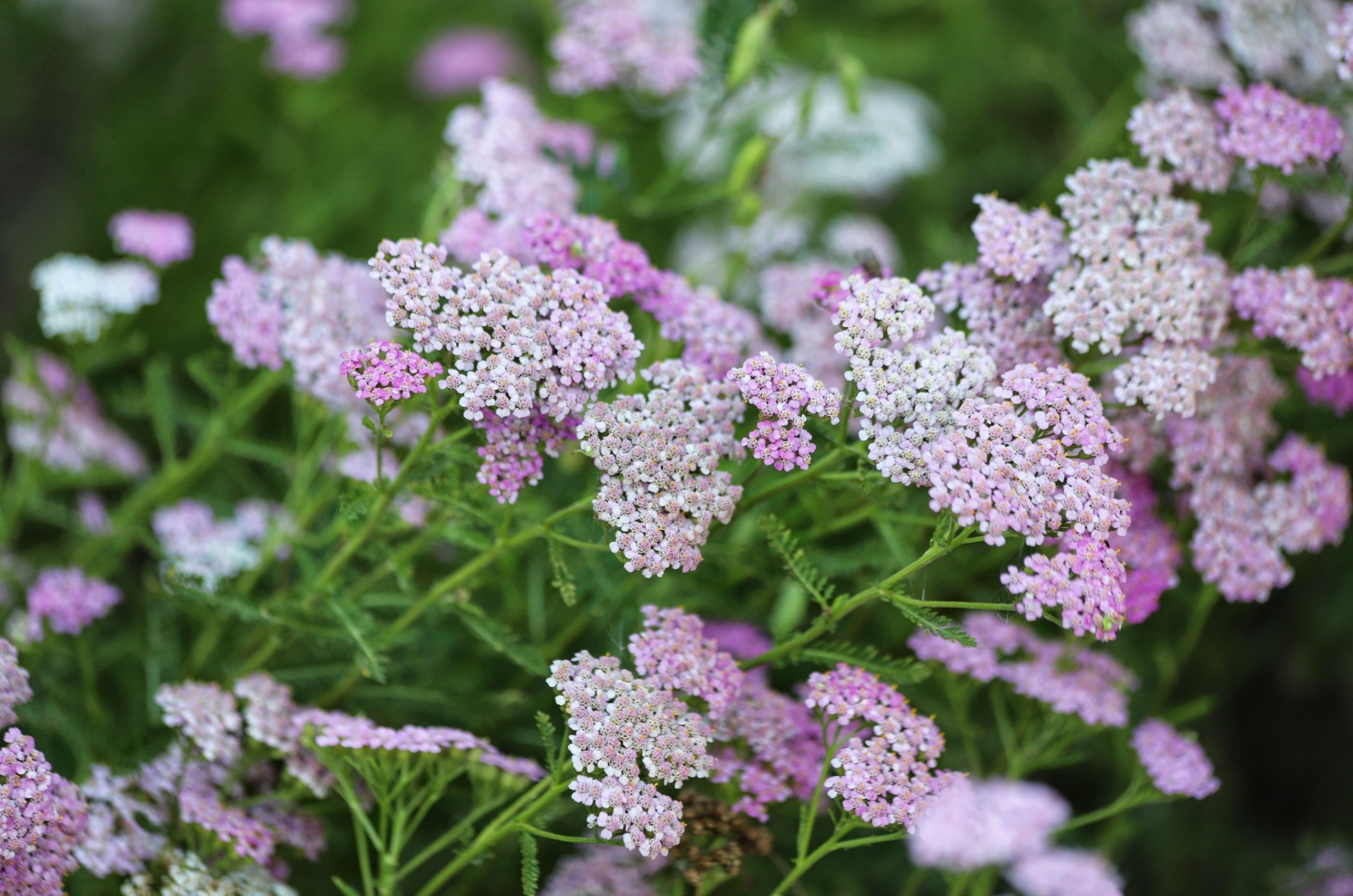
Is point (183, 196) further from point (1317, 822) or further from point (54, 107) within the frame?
point (1317, 822)

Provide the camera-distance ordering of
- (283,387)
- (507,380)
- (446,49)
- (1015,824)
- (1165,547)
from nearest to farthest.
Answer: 1. (507,380)
2. (1015,824)
3. (1165,547)
4. (283,387)
5. (446,49)

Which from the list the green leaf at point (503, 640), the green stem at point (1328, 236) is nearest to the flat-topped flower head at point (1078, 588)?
the green leaf at point (503, 640)

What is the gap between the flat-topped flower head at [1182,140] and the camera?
138 cm

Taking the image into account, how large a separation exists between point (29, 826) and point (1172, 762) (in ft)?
4.24

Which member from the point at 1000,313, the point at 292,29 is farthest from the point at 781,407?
the point at 292,29

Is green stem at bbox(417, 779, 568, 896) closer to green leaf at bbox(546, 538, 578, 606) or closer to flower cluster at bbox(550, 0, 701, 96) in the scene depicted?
green leaf at bbox(546, 538, 578, 606)

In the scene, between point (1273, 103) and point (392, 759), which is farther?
point (1273, 103)

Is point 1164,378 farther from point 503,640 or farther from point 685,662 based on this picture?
point 503,640

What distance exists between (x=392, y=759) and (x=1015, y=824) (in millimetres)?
683

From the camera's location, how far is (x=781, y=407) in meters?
1.15

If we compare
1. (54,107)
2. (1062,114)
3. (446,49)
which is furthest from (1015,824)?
(54,107)

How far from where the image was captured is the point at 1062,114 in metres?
2.65

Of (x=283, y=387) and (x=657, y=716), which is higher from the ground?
(x=283, y=387)

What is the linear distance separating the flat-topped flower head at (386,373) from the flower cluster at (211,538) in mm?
568
